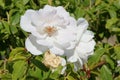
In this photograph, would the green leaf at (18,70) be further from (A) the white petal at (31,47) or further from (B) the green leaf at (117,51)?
(B) the green leaf at (117,51)

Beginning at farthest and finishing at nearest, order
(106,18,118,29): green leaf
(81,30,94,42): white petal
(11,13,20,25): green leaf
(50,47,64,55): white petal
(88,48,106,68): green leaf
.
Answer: (106,18,118,29): green leaf
(11,13,20,25): green leaf
(88,48,106,68): green leaf
(81,30,94,42): white petal
(50,47,64,55): white petal

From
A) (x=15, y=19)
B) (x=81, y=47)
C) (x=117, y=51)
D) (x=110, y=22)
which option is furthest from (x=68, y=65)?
(x=110, y=22)

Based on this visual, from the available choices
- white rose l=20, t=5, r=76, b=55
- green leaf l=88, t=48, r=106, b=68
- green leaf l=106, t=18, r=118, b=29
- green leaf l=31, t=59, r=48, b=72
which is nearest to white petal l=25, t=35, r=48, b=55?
white rose l=20, t=5, r=76, b=55

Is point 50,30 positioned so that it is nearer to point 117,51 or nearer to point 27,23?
point 27,23

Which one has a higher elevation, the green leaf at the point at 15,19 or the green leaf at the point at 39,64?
the green leaf at the point at 15,19

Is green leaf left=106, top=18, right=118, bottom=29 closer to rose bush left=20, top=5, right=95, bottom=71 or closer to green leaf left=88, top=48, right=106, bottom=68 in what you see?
green leaf left=88, top=48, right=106, bottom=68

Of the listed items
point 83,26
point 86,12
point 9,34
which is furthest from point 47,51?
point 86,12

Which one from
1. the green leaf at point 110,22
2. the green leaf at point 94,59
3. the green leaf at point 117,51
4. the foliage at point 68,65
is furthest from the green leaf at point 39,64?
the green leaf at point 110,22
